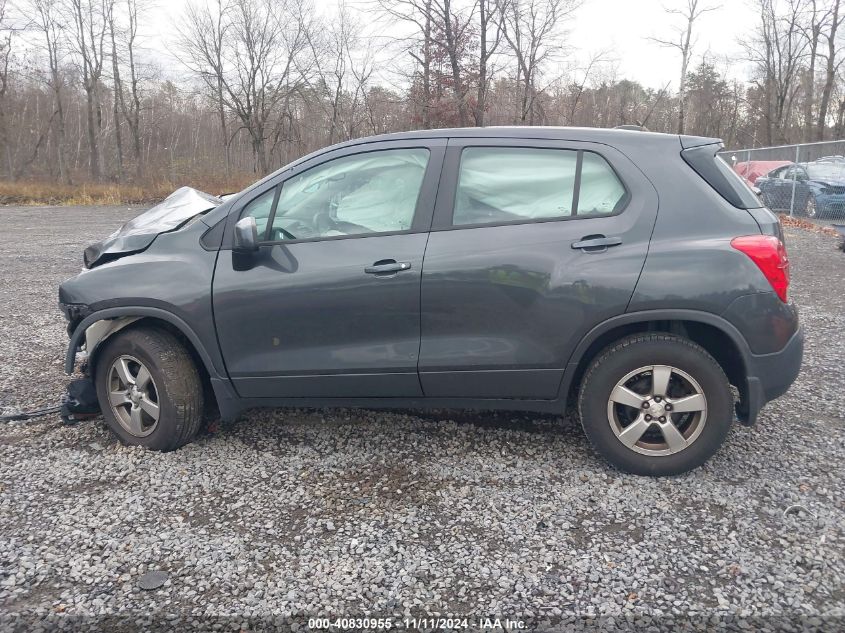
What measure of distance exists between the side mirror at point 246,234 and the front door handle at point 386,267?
633 mm

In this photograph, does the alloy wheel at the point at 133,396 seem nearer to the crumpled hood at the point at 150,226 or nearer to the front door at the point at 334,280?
the front door at the point at 334,280

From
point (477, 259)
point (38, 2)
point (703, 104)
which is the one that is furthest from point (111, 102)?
point (477, 259)

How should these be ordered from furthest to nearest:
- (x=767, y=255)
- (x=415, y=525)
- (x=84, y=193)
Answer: (x=84, y=193) → (x=767, y=255) → (x=415, y=525)

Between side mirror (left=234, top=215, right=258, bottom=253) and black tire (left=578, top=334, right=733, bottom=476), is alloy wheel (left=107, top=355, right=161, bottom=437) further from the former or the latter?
→ black tire (left=578, top=334, right=733, bottom=476)

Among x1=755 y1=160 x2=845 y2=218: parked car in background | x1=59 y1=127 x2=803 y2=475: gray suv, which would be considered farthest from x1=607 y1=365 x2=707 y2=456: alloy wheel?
x1=755 y1=160 x2=845 y2=218: parked car in background

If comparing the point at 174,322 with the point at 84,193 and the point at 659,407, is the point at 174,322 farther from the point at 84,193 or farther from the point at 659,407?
the point at 84,193

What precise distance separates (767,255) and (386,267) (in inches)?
76.0

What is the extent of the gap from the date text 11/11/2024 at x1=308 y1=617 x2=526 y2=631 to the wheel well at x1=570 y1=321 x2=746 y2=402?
1.42m

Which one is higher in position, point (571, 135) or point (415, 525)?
point (571, 135)

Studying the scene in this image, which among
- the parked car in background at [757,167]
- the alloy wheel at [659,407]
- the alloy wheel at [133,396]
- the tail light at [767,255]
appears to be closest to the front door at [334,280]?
the alloy wheel at [133,396]

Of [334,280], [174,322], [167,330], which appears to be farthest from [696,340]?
[167,330]

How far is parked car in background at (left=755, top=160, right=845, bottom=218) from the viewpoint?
48.3 ft

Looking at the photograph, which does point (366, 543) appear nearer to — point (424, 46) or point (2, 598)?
point (2, 598)

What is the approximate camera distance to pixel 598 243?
3111mm
